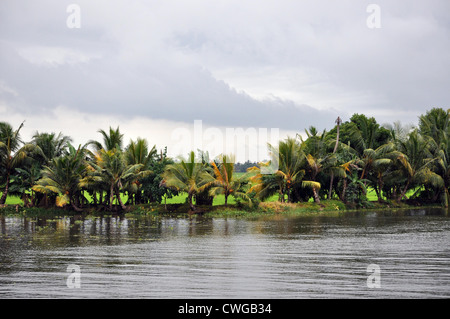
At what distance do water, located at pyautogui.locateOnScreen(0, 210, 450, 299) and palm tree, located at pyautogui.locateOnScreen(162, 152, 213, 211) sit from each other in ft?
18.9

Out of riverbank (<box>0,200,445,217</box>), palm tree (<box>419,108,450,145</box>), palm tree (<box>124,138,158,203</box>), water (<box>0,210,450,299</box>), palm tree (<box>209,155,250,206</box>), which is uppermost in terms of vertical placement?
palm tree (<box>419,108,450,145</box>)

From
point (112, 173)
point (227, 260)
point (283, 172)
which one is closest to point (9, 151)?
point (112, 173)

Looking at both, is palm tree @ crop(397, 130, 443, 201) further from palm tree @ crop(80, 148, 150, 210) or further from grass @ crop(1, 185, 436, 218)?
palm tree @ crop(80, 148, 150, 210)

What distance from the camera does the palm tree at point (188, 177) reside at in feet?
91.8

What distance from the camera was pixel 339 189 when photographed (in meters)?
34.0

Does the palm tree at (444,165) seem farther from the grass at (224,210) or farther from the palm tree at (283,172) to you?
the palm tree at (283,172)

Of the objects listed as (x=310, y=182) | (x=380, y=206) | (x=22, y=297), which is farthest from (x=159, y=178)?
(x=22, y=297)

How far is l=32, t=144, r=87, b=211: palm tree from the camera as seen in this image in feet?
93.2

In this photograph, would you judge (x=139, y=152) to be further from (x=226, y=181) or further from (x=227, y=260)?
(x=227, y=260)

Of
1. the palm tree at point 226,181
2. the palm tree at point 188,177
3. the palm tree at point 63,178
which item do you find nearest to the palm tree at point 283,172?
the palm tree at point 226,181

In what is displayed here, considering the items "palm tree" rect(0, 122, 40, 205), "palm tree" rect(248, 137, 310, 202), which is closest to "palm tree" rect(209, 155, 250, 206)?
"palm tree" rect(248, 137, 310, 202)
